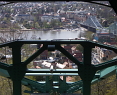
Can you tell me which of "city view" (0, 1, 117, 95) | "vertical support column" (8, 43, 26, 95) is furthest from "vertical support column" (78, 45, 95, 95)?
"vertical support column" (8, 43, 26, 95)

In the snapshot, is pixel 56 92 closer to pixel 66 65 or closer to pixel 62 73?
pixel 62 73

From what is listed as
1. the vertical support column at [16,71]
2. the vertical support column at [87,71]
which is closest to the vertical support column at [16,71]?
the vertical support column at [16,71]

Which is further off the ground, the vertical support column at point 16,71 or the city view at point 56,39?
the vertical support column at point 16,71

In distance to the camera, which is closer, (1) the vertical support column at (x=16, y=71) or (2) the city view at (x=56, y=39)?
(1) the vertical support column at (x=16, y=71)

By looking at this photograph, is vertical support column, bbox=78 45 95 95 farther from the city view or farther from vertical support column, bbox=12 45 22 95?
vertical support column, bbox=12 45 22 95

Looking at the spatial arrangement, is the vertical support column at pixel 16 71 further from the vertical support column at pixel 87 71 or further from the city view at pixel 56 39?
the vertical support column at pixel 87 71

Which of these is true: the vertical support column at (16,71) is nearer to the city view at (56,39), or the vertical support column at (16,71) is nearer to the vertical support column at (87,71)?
the city view at (56,39)

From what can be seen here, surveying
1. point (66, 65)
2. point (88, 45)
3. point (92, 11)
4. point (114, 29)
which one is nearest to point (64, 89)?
point (88, 45)

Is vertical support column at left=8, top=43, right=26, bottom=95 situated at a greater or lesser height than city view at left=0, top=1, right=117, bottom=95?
greater
